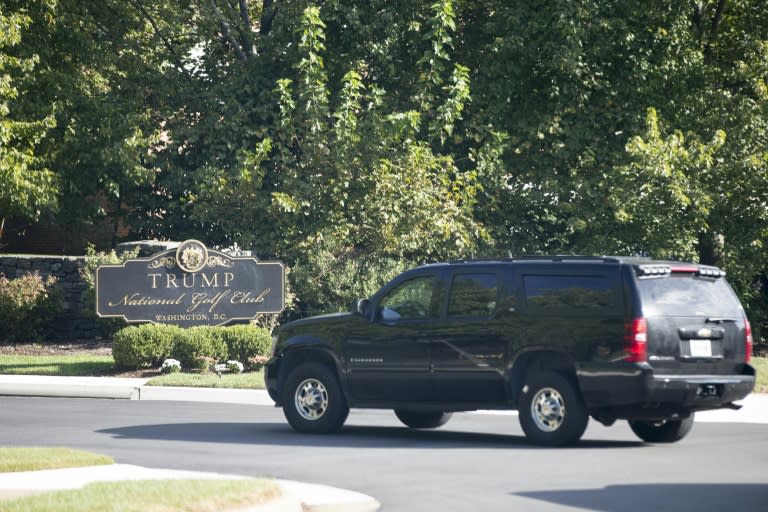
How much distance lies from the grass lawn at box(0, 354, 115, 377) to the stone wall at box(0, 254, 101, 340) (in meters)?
2.97

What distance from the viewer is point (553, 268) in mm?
14328

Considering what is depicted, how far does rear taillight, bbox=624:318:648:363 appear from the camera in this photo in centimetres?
1345

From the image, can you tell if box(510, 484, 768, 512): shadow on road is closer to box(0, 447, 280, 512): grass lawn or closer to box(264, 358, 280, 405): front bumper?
box(0, 447, 280, 512): grass lawn

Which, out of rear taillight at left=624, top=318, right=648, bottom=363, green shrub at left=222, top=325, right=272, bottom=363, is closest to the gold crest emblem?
green shrub at left=222, top=325, right=272, bottom=363

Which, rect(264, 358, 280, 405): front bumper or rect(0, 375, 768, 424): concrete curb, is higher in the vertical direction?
rect(264, 358, 280, 405): front bumper

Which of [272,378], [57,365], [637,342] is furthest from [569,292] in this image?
[57,365]

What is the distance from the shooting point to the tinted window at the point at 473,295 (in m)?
14.7

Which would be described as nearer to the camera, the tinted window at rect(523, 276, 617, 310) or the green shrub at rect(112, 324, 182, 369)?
the tinted window at rect(523, 276, 617, 310)

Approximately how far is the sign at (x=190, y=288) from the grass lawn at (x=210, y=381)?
3305 mm

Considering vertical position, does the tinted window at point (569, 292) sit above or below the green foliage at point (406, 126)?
below

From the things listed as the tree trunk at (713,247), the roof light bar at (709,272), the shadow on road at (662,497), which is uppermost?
the tree trunk at (713,247)

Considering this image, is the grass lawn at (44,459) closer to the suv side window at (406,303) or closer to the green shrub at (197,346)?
the suv side window at (406,303)

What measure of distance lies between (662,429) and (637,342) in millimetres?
2025

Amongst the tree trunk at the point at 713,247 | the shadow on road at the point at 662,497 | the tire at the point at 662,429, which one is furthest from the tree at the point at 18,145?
the shadow on road at the point at 662,497
